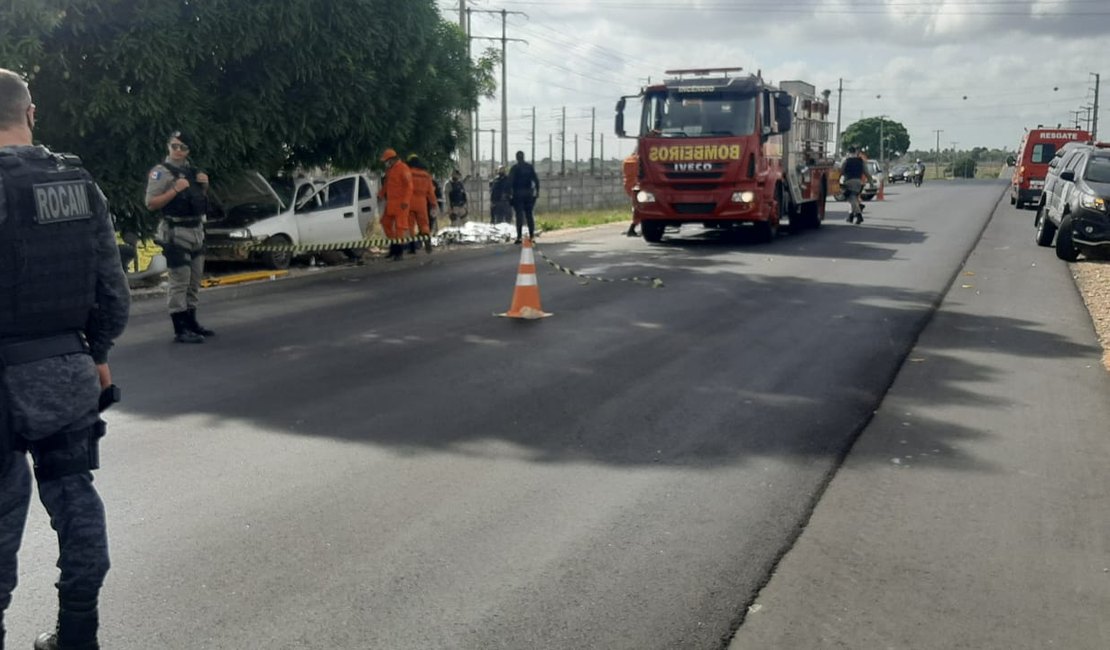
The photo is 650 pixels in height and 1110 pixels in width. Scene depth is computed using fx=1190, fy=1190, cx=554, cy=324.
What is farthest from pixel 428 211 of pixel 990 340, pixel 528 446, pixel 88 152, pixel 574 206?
pixel 574 206

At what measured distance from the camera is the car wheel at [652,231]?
22281 mm

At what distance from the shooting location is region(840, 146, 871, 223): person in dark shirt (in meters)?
27.8

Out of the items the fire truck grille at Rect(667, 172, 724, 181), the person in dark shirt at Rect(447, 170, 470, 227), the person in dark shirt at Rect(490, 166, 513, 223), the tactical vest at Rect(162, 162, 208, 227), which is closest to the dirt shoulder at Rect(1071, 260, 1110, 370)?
the fire truck grille at Rect(667, 172, 724, 181)

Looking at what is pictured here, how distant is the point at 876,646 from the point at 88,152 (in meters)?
14.2

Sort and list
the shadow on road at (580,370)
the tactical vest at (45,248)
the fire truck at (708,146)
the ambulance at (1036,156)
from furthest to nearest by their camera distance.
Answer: the ambulance at (1036,156)
the fire truck at (708,146)
the shadow on road at (580,370)
the tactical vest at (45,248)

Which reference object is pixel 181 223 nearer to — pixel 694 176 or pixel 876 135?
pixel 694 176

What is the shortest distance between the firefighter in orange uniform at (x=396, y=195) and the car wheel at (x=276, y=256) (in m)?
1.81

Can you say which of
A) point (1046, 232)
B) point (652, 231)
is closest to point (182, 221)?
point (652, 231)

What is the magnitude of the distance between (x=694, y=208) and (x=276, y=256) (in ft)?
24.3

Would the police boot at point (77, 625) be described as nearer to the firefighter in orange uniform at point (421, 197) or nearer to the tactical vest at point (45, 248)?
the tactical vest at point (45, 248)

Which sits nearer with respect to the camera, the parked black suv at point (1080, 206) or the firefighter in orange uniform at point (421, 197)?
the parked black suv at point (1080, 206)

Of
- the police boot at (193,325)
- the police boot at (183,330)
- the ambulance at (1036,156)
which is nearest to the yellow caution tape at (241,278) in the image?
the police boot at (193,325)

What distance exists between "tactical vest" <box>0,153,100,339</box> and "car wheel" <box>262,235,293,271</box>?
1385cm

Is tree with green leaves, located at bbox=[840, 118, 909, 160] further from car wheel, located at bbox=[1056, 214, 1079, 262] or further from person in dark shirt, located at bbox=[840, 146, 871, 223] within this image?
car wheel, located at bbox=[1056, 214, 1079, 262]
